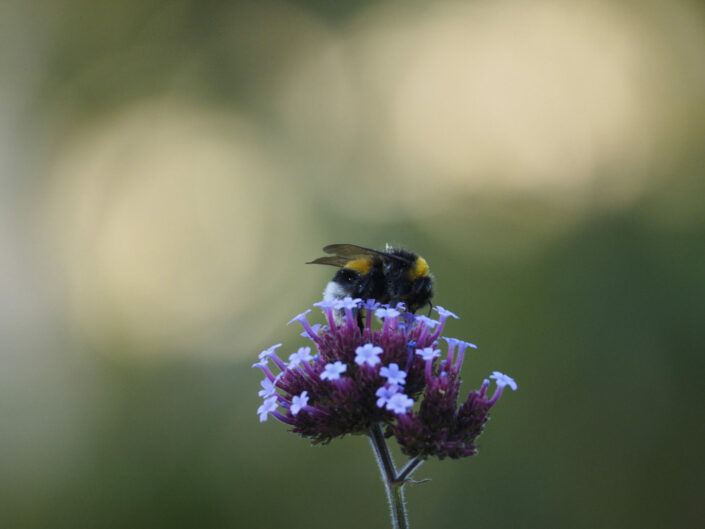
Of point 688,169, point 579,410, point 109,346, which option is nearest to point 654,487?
point 579,410

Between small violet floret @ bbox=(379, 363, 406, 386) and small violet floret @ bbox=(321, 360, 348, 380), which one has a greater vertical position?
small violet floret @ bbox=(321, 360, 348, 380)

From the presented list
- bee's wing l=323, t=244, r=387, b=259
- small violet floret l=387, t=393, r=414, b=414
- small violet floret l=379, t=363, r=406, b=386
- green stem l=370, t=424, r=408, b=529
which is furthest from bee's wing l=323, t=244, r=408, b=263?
green stem l=370, t=424, r=408, b=529

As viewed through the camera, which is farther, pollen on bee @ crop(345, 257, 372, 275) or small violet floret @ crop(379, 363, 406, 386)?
pollen on bee @ crop(345, 257, 372, 275)

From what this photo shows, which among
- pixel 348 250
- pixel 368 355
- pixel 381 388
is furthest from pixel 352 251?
pixel 381 388

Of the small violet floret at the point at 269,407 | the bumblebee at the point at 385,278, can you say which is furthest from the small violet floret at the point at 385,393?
the bumblebee at the point at 385,278

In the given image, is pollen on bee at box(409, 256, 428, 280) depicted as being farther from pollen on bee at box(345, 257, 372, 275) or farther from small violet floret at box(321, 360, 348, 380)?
small violet floret at box(321, 360, 348, 380)

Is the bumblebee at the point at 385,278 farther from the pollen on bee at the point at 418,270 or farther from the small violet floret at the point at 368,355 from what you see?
the small violet floret at the point at 368,355

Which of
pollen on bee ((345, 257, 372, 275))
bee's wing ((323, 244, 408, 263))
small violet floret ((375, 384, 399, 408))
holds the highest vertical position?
bee's wing ((323, 244, 408, 263))
